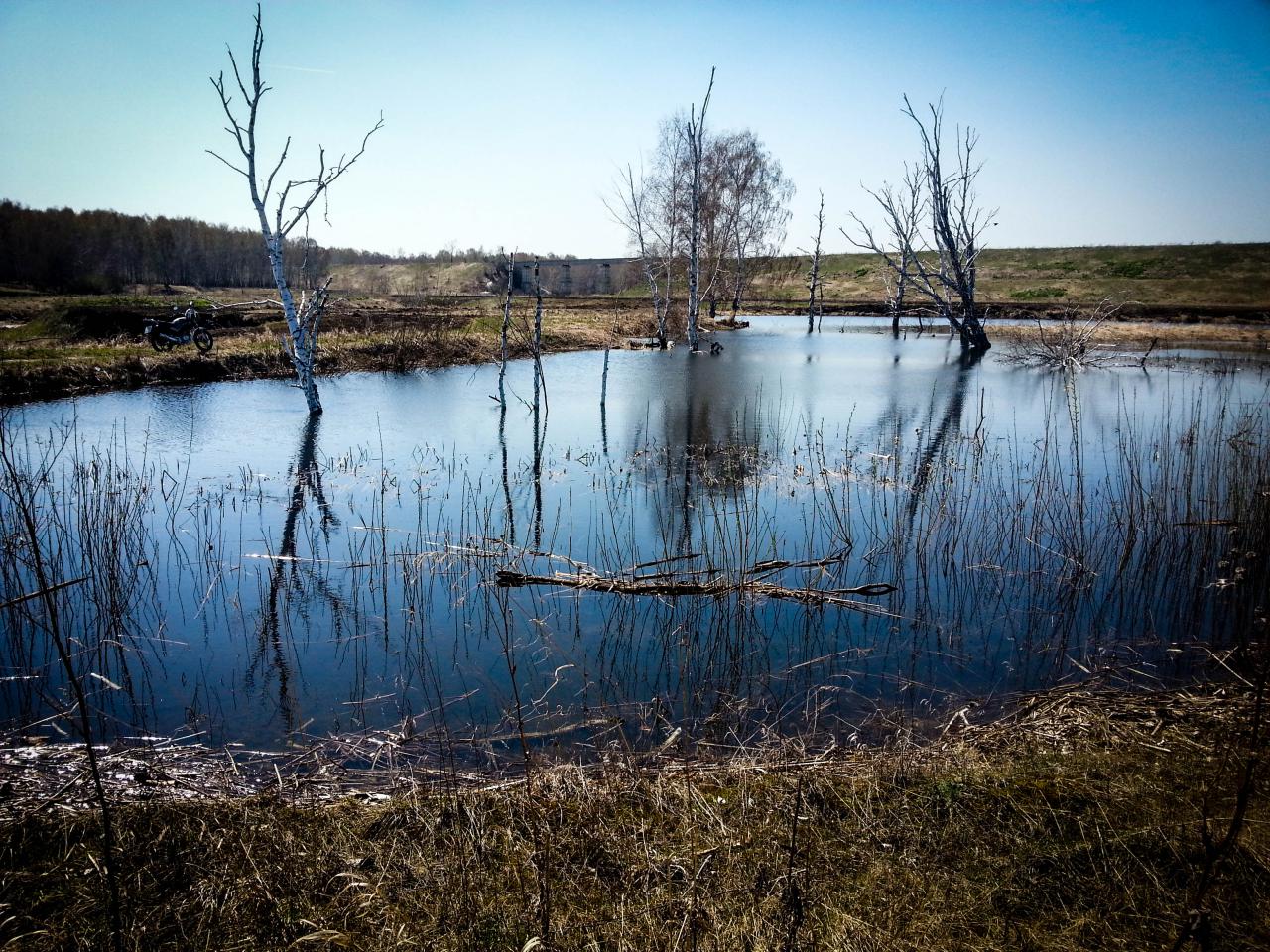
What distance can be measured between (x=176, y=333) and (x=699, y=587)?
20.8 m

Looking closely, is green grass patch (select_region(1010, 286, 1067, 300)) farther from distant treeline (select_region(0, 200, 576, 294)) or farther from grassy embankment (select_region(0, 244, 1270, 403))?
distant treeline (select_region(0, 200, 576, 294))

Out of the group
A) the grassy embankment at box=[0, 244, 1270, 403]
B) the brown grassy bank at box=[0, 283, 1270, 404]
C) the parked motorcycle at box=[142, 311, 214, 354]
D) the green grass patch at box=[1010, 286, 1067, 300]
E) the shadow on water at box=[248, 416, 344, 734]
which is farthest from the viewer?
the green grass patch at box=[1010, 286, 1067, 300]

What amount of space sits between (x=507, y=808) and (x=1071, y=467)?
11.1 metres

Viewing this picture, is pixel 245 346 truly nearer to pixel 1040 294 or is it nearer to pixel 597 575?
pixel 597 575

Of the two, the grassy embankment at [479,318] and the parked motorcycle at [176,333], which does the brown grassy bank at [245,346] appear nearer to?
the grassy embankment at [479,318]

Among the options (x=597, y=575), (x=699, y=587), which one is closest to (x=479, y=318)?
(x=597, y=575)

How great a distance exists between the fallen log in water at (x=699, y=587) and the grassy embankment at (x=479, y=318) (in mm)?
13903

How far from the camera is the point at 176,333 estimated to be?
816 inches

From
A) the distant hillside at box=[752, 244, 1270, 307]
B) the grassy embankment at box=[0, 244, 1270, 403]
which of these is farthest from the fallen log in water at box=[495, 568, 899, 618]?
the distant hillside at box=[752, 244, 1270, 307]

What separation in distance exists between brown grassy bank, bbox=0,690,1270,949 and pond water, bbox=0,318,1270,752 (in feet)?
2.86

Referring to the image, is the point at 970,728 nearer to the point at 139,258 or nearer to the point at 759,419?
the point at 759,419

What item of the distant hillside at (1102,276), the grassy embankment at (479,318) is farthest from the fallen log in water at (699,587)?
the distant hillside at (1102,276)

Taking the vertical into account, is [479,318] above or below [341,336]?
above

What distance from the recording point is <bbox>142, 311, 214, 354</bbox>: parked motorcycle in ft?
66.9
